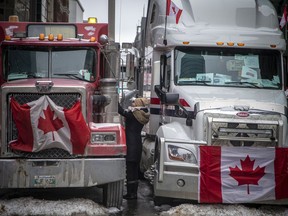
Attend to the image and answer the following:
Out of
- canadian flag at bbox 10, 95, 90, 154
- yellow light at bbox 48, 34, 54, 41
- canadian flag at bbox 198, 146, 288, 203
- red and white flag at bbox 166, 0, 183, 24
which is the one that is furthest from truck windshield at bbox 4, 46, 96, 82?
canadian flag at bbox 198, 146, 288, 203

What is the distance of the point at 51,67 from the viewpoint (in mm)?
9047

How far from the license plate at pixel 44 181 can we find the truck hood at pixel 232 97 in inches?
102

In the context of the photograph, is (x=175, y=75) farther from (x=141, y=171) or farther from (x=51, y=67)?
(x=141, y=171)

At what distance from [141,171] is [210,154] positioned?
395cm

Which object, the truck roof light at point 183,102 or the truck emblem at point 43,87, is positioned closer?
the truck emblem at point 43,87

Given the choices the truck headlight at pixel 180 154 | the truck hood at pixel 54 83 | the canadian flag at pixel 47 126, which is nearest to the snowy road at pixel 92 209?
the truck headlight at pixel 180 154

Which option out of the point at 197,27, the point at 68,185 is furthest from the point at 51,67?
the point at 197,27

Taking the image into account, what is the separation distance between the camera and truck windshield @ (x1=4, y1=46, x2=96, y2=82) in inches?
355

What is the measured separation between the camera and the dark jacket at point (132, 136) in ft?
32.3

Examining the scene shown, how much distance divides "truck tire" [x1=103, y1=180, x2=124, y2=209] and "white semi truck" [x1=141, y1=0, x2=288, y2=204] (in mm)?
602

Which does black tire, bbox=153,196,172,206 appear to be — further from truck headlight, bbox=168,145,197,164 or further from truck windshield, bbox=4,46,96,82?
truck windshield, bbox=4,46,96,82

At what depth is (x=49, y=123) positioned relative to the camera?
800 centimetres

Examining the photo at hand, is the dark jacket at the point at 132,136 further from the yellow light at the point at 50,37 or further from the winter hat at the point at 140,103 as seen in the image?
the yellow light at the point at 50,37

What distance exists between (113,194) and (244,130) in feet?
7.97
